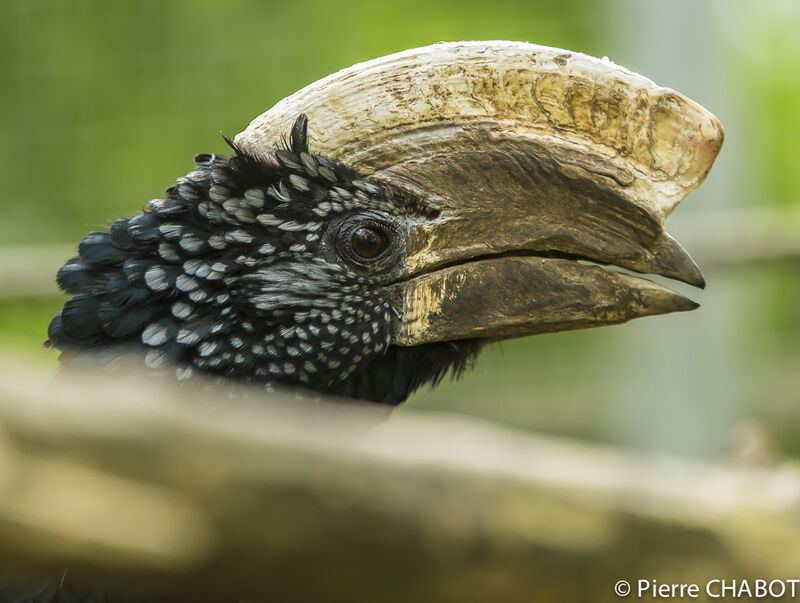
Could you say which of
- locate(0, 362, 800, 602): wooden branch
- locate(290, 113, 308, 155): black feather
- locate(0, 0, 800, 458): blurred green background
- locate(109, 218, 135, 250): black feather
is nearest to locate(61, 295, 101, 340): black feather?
Answer: locate(109, 218, 135, 250): black feather

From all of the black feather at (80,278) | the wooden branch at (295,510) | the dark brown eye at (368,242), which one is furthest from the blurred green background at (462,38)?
the wooden branch at (295,510)

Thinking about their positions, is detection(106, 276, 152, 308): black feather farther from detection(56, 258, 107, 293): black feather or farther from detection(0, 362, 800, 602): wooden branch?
detection(0, 362, 800, 602): wooden branch

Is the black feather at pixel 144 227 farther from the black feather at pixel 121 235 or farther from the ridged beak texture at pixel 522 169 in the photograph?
the ridged beak texture at pixel 522 169

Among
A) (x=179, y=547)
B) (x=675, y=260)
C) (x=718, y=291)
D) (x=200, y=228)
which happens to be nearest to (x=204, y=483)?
(x=179, y=547)

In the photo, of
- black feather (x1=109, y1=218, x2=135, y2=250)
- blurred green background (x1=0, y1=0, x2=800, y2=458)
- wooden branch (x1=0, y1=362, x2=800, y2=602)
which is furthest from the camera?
blurred green background (x1=0, y1=0, x2=800, y2=458)

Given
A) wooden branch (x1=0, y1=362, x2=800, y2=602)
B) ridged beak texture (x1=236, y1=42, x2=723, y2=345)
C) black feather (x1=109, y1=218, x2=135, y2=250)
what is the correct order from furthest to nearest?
black feather (x1=109, y1=218, x2=135, y2=250)
ridged beak texture (x1=236, y1=42, x2=723, y2=345)
wooden branch (x1=0, y1=362, x2=800, y2=602)

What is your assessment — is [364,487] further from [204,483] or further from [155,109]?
[155,109]

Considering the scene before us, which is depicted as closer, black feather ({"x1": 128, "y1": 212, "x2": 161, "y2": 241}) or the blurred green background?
black feather ({"x1": 128, "y1": 212, "x2": 161, "y2": 241})

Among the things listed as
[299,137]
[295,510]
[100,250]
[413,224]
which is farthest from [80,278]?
[295,510]
